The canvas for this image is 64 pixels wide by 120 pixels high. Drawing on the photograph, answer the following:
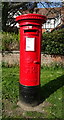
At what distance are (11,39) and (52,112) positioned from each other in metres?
5.77

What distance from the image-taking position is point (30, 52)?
323cm

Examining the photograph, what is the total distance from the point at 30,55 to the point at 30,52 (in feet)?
0.23

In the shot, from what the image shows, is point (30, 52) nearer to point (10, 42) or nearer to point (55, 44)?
point (55, 44)

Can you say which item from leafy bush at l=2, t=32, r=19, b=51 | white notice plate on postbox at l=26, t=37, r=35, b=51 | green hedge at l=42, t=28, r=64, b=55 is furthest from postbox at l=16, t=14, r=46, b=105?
leafy bush at l=2, t=32, r=19, b=51

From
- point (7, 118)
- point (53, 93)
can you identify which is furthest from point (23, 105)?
point (53, 93)

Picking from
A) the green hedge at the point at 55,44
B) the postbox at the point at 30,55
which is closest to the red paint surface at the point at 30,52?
the postbox at the point at 30,55

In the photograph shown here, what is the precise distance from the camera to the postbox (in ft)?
10.3

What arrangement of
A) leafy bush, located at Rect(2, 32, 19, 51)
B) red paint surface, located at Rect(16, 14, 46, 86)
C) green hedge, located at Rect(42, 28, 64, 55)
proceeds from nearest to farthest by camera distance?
red paint surface, located at Rect(16, 14, 46, 86)
green hedge, located at Rect(42, 28, 64, 55)
leafy bush, located at Rect(2, 32, 19, 51)

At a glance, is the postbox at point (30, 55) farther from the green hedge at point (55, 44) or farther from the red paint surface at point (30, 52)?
the green hedge at point (55, 44)

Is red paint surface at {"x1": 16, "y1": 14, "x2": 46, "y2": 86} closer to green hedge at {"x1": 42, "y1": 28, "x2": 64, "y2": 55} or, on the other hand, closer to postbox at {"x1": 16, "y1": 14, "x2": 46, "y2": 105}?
postbox at {"x1": 16, "y1": 14, "x2": 46, "y2": 105}

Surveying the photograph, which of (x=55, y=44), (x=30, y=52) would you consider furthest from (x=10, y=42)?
(x=30, y=52)

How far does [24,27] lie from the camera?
318 centimetres

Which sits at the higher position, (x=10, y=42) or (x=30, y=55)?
(x=10, y=42)

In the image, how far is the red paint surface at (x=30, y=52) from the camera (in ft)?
10.2
